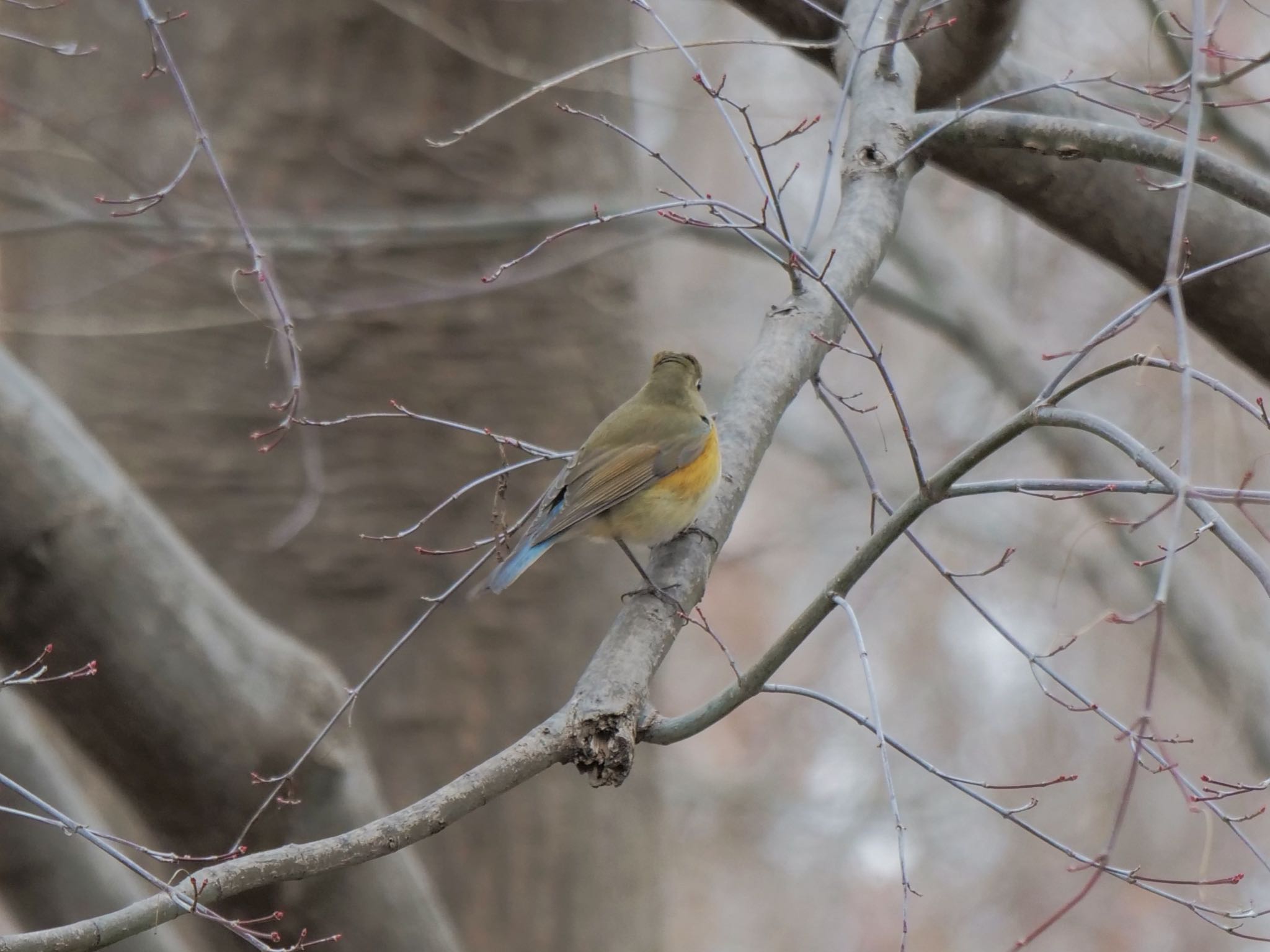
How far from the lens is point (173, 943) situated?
3.50 metres

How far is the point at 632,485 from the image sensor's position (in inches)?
132

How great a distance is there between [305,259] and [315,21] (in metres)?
0.86

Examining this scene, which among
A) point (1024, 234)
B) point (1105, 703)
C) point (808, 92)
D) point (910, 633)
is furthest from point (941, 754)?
point (808, 92)

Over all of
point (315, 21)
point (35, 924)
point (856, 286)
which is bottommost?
point (35, 924)

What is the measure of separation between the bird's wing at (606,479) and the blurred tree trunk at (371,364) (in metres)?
1.14

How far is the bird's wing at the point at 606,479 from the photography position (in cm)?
329

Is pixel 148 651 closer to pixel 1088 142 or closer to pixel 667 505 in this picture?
pixel 667 505

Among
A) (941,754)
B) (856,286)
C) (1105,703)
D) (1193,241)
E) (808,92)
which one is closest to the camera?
(856,286)

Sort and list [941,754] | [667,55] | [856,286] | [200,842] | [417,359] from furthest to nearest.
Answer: [941,754]
[667,55]
[417,359]
[200,842]
[856,286]

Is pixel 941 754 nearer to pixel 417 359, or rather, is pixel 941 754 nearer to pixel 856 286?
pixel 417 359

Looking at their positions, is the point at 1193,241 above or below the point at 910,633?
below

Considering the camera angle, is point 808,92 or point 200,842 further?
point 808,92

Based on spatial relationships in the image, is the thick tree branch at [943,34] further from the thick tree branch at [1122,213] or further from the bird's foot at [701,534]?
the bird's foot at [701,534]

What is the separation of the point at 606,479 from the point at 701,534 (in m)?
0.64
